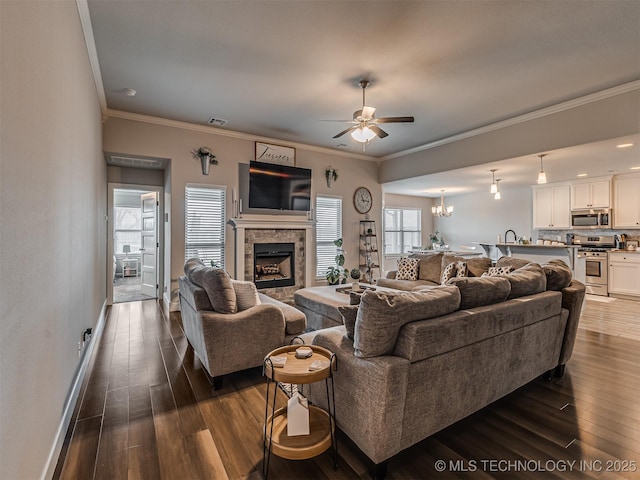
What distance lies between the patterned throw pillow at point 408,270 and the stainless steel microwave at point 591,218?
4499 millimetres

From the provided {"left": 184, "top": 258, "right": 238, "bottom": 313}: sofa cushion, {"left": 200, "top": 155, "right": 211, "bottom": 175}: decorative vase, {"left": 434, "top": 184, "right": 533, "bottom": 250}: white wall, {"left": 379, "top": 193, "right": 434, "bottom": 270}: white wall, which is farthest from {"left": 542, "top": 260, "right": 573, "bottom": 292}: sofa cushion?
{"left": 379, "top": 193, "right": 434, "bottom": 270}: white wall

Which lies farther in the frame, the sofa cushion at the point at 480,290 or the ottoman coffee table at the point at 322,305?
the ottoman coffee table at the point at 322,305

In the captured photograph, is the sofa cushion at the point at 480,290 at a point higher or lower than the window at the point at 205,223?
lower

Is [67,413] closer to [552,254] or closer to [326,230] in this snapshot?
[326,230]

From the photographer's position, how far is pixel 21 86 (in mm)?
1290

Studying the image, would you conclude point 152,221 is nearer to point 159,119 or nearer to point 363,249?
point 159,119

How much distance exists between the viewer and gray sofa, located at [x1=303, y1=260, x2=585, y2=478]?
65.0 inches

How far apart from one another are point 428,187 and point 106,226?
23.7 ft

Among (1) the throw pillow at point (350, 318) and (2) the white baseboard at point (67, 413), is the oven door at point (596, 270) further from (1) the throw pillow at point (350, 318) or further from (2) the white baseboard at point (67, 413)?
(2) the white baseboard at point (67, 413)

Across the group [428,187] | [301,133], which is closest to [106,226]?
[301,133]

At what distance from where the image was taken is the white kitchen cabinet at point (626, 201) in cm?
640

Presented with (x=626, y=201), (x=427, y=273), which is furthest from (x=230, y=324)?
(x=626, y=201)

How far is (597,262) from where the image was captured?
680cm

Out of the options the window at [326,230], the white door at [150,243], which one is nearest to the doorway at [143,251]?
the white door at [150,243]
